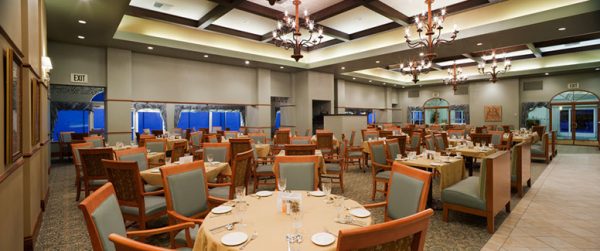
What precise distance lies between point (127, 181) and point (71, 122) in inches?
383

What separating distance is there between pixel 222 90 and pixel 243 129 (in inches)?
67.9

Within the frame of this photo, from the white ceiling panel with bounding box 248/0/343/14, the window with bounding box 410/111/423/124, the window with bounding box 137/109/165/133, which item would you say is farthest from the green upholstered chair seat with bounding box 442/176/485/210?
the window with bounding box 410/111/423/124

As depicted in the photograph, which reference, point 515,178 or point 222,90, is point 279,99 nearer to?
point 222,90

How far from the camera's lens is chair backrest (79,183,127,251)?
1.38 metres

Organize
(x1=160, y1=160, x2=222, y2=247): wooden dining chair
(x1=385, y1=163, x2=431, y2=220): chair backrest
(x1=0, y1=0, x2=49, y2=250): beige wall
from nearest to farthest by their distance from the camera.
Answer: (x1=0, y1=0, x2=49, y2=250): beige wall, (x1=385, y1=163, x2=431, y2=220): chair backrest, (x1=160, y1=160, x2=222, y2=247): wooden dining chair

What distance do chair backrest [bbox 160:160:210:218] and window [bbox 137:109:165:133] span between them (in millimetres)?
9073

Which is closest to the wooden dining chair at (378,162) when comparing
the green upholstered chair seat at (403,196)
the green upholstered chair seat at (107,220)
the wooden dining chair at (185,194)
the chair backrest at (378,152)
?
the chair backrest at (378,152)

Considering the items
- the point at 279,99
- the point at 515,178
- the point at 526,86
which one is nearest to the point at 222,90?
the point at 279,99

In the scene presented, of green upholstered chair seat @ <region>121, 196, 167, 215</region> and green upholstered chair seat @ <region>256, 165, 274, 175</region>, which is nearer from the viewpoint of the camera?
green upholstered chair seat @ <region>121, 196, 167, 215</region>

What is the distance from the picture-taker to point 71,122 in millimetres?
10086

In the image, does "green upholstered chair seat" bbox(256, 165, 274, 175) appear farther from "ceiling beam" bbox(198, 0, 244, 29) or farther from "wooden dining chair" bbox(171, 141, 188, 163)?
"ceiling beam" bbox(198, 0, 244, 29)

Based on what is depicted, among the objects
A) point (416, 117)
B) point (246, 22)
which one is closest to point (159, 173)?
point (246, 22)

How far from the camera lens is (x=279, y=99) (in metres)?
13.1

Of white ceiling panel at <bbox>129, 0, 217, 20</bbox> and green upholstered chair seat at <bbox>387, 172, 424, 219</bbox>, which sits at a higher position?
white ceiling panel at <bbox>129, 0, 217, 20</bbox>
